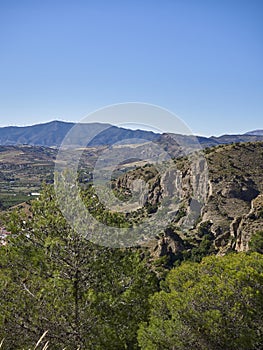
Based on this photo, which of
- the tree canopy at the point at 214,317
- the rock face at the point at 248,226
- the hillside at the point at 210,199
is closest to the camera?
the tree canopy at the point at 214,317

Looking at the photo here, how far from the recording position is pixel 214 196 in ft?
133

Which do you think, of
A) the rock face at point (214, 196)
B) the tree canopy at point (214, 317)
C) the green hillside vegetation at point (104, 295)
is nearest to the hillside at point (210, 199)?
the rock face at point (214, 196)

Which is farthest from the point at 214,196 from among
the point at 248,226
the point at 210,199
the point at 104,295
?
the point at 104,295

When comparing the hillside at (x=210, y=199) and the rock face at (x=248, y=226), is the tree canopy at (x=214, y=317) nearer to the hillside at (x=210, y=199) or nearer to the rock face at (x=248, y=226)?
the hillside at (x=210, y=199)

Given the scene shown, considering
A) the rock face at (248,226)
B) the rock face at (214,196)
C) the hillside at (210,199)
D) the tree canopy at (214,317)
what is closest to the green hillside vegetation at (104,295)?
the tree canopy at (214,317)

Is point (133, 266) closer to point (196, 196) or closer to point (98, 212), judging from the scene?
point (98, 212)

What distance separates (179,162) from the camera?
5300cm

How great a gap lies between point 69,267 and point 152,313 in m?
2.57

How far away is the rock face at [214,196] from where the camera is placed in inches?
1123

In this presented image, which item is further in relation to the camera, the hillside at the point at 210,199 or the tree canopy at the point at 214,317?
the hillside at the point at 210,199

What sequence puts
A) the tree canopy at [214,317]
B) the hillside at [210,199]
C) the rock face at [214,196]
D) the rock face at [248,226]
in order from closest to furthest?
1. the tree canopy at [214,317]
2. the rock face at [248,226]
3. the hillside at [210,199]
4. the rock face at [214,196]

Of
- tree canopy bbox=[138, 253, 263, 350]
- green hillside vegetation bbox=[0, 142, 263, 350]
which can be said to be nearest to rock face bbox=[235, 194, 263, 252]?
green hillside vegetation bbox=[0, 142, 263, 350]

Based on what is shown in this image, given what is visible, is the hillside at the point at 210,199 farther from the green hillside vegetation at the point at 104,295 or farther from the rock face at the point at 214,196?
the green hillside vegetation at the point at 104,295

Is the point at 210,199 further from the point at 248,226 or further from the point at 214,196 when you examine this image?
the point at 248,226
